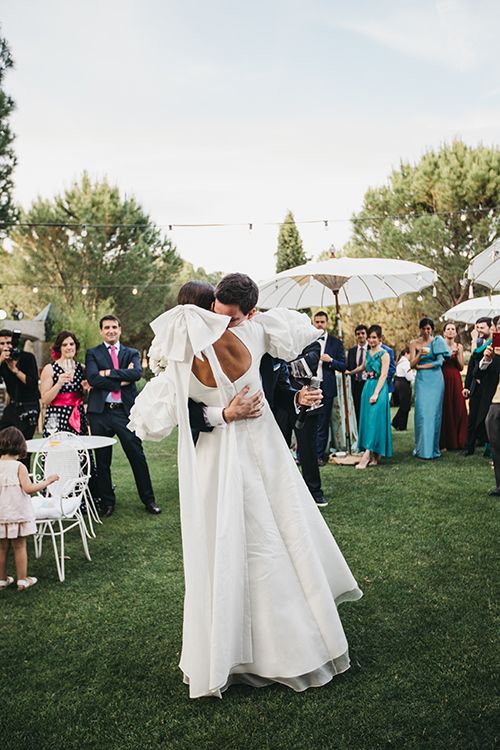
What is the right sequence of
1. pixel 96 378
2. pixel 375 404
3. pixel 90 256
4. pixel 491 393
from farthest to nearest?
pixel 90 256 → pixel 491 393 → pixel 375 404 → pixel 96 378

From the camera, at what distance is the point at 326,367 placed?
8.94m

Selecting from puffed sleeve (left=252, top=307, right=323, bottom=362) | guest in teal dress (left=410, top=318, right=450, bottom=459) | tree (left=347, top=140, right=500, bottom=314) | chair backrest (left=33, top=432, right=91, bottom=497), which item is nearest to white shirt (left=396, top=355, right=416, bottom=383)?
guest in teal dress (left=410, top=318, right=450, bottom=459)

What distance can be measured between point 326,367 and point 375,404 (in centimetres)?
85

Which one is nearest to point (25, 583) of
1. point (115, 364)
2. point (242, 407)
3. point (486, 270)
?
point (115, 364)

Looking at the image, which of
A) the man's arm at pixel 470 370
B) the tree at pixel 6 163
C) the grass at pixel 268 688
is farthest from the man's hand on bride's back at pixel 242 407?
the tree at pixel 6 163

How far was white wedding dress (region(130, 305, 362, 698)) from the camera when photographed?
282 centimetres

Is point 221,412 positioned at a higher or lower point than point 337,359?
lower

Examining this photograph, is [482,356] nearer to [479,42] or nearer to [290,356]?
[290,356]

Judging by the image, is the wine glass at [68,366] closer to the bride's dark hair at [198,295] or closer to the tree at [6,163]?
the bride's dark hair at [198,295]

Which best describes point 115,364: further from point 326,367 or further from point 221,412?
point 221,412

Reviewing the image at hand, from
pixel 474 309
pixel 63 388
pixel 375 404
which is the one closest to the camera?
pixel 63 388

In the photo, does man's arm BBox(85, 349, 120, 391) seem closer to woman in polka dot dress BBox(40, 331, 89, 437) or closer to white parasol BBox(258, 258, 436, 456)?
woman in polka dot dress BBox(40, 331, 89, 437)

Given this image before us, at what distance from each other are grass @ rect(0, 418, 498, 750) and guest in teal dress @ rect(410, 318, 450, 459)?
3.03 metres

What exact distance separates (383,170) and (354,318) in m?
7.95
